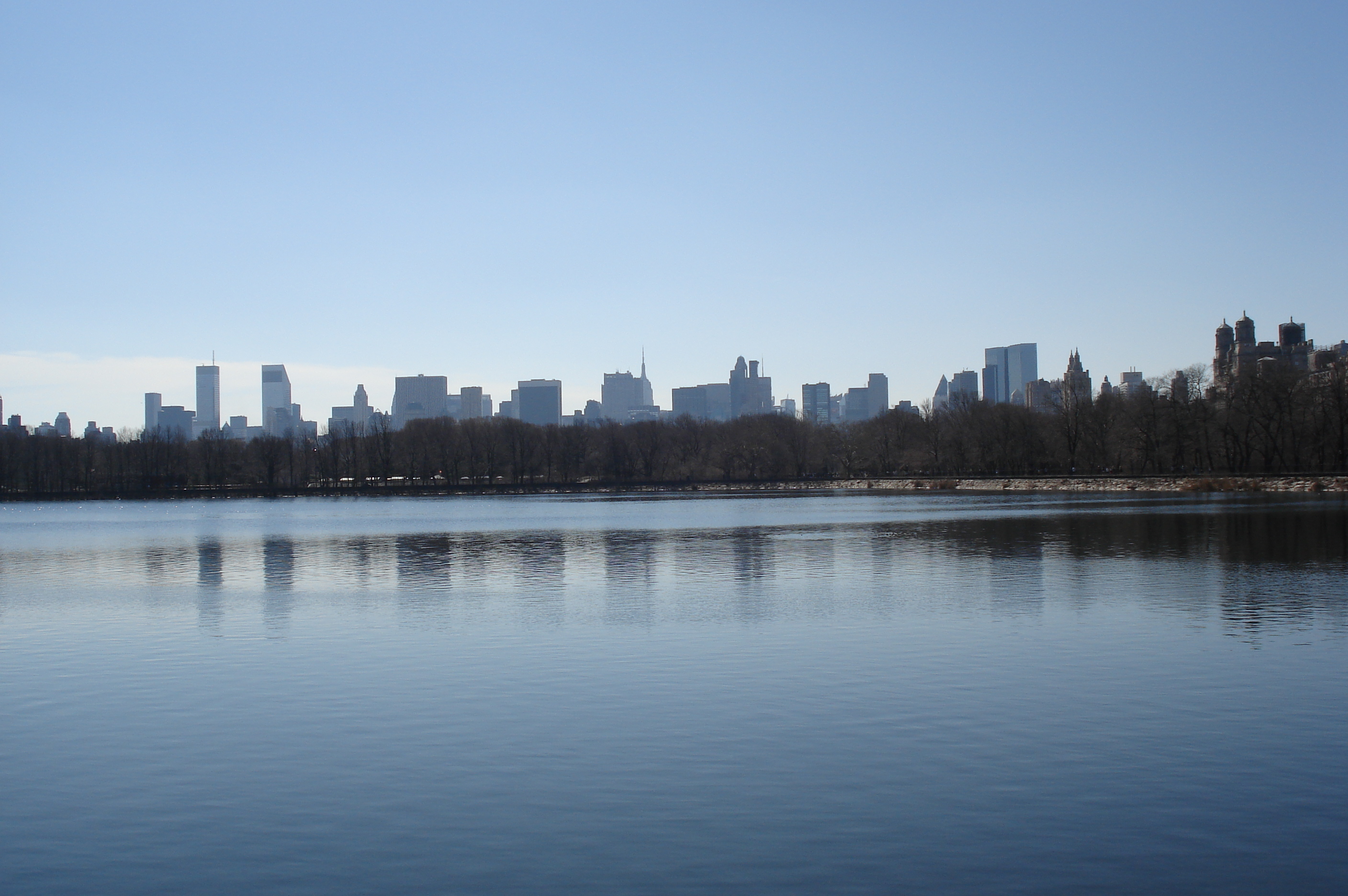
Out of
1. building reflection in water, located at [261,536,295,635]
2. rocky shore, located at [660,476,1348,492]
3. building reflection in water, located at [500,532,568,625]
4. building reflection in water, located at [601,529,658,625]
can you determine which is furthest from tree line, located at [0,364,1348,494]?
building reflection in water, located at [261,536,295,635]

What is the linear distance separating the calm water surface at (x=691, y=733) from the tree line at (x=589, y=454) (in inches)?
3297

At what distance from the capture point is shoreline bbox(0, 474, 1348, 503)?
Result: 8169 centimetres

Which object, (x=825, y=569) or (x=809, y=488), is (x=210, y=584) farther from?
(x=809, y=488)

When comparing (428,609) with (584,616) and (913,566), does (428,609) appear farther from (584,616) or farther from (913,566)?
(913,566)

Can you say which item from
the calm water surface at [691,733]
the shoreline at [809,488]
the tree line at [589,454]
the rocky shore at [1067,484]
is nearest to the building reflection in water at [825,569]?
the calm water surface at [691,733]

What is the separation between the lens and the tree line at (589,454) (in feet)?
377

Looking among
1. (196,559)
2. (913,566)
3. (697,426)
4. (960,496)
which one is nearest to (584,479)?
(697,426)

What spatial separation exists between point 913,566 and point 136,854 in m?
26.7

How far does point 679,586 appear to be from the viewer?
29.9m

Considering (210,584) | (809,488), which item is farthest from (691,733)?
(809,488)

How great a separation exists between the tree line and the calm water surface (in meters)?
83.7

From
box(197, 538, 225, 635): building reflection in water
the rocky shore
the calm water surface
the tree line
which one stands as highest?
the tree line

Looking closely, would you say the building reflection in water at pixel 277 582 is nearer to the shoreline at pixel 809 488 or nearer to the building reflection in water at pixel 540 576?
the building reflection in water at pixel 540 576

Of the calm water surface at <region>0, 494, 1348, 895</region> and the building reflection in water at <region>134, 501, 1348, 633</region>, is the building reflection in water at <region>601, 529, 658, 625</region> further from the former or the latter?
the calm water surface at <region>0, 494, 1348, 895</region>
